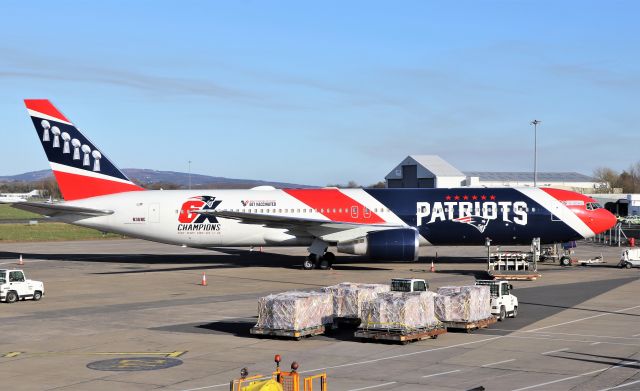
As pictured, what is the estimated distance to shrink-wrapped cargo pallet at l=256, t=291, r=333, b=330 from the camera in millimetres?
27281

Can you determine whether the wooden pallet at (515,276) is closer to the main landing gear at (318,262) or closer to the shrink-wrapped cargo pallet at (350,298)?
the main landing gear at (318,262)

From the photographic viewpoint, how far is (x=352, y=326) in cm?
3075

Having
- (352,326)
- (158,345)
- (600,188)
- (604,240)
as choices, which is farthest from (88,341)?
(600,188)

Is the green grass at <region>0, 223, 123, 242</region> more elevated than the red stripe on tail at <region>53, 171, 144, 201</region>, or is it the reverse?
the red stripe on tail at <region>53, 171, 144, 201</region>

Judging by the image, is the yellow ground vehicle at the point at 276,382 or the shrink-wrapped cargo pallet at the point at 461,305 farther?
Result: the shrink-wrapped cargo pallet at the point at 461,305

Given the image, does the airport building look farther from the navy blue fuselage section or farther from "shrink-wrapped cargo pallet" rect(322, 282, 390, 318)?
"shrink-wrapped cargo pallet" rect(322, 282, 390, 318)

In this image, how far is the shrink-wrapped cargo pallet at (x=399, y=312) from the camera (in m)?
26.6

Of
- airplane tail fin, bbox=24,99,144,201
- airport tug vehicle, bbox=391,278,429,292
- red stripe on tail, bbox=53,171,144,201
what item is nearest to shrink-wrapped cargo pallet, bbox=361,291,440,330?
airport tug vehicle, bbox=391,278,429,292

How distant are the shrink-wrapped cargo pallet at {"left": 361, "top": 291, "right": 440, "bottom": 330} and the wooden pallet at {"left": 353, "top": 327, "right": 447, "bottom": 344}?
0.14 m

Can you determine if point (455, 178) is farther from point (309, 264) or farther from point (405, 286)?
point (405, 286)

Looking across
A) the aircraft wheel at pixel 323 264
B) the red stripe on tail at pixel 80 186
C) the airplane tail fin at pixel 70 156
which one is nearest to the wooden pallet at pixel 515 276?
the aircraft wheel at pixel 323 264

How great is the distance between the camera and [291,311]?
2727 cm

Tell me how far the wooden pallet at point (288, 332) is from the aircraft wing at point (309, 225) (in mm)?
23900

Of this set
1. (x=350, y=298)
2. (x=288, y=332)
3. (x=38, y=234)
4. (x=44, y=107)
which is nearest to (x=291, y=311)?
(x=288, y=332)
